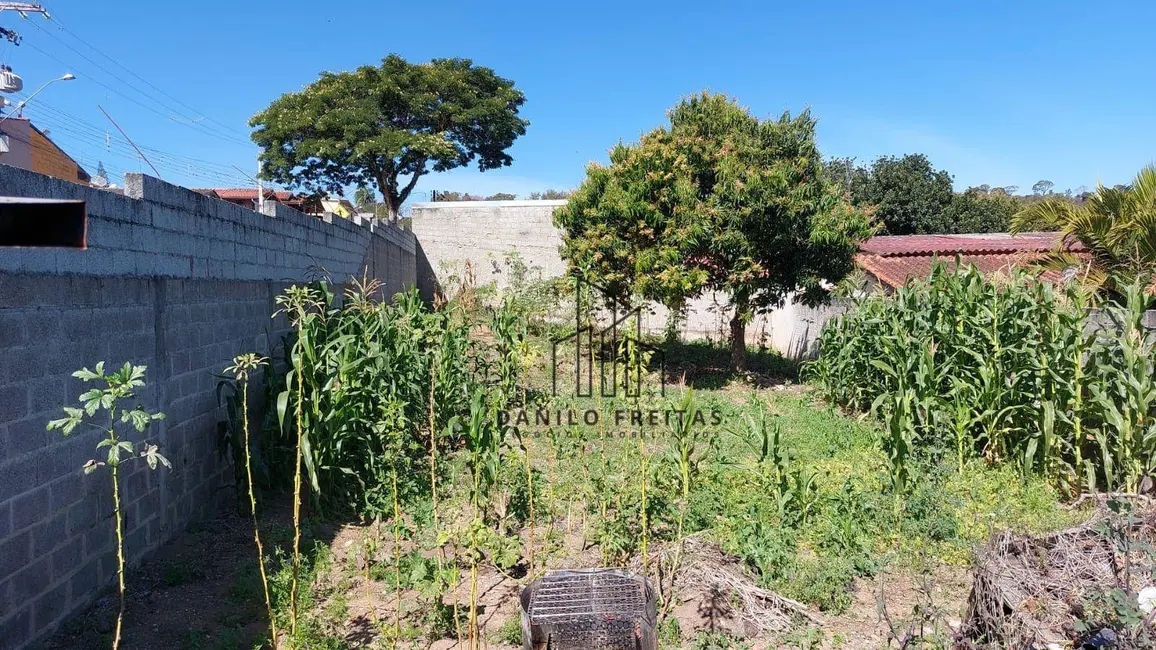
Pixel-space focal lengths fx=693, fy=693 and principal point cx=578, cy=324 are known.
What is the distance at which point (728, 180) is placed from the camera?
882 centimetres

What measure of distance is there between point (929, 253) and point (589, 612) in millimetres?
12727

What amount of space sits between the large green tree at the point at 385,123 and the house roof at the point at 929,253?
1346 centimetres

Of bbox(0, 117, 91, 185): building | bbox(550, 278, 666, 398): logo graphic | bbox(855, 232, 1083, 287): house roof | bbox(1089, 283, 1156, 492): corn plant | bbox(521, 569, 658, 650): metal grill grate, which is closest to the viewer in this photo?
bbox(521, 569, 658, 650): metal grill grate

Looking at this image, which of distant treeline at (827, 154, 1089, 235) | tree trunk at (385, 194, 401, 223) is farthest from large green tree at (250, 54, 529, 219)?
distant treeline at (827, 154, 1089, 235)

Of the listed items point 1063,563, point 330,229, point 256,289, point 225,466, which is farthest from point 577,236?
point 1063,563

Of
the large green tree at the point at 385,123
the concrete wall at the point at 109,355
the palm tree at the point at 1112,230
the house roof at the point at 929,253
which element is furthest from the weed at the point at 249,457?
the large green tree at the point at 385,123

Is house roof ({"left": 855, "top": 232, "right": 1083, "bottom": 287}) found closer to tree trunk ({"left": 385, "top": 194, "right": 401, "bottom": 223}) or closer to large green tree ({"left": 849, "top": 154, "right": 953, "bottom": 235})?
large green tree ({"left": 849, "top": 154, "right": 953, "bottom": 235})

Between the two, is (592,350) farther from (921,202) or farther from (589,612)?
(921,202)

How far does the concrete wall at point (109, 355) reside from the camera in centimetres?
283

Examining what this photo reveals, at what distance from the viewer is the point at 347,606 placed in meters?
3.44

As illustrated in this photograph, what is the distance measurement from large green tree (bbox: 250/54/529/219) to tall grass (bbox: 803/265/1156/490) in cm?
1792

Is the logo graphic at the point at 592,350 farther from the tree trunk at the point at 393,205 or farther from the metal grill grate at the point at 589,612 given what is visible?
the tree trunk at the point at 393,205

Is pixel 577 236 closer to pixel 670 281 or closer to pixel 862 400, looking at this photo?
pixel 670 281

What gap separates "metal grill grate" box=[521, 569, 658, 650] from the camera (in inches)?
109
